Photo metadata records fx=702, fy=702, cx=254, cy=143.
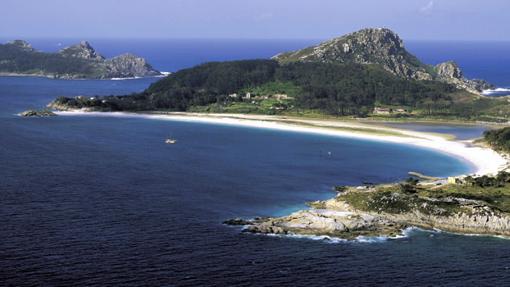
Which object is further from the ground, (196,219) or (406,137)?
(406,137)

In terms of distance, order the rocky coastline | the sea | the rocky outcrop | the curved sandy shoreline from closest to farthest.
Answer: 1. the sea
2. the rocky outcrop
3. the rocky coastline
4. the curved sandy shoreline

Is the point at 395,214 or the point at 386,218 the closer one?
the point at 386,218

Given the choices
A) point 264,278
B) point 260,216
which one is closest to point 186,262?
point 264,278

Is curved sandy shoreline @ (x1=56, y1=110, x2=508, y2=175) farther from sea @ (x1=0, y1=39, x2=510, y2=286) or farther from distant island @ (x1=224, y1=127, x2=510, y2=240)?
distant island @ (x1=224, y1=127, x2=510, y2=240)

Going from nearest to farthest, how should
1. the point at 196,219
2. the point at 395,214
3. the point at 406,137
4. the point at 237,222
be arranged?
the point at 237,222, the point at 196,219, the point at 395,214, the point at 406,137

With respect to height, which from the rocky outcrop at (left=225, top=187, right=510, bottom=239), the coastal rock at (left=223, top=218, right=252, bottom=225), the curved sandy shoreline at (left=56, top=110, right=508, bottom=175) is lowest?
the coastal rock at (left=223, top=218, right=252, bottom=225)

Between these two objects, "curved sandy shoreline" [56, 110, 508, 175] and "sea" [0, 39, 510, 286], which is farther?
"curved sandy shoreline" [56, 110, 508, 175]

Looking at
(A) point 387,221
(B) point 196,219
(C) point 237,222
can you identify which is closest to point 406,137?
(A) point 387,221

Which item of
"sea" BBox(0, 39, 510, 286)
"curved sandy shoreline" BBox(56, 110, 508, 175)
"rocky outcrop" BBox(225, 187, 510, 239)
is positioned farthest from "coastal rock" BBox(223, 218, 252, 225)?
"curved sandy shoreline" BBox(56, 110, 508, 175)

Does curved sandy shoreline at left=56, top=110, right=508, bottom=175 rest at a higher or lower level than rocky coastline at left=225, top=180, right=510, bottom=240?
higher

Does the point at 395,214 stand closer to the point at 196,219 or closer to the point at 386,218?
the point at 386,218
